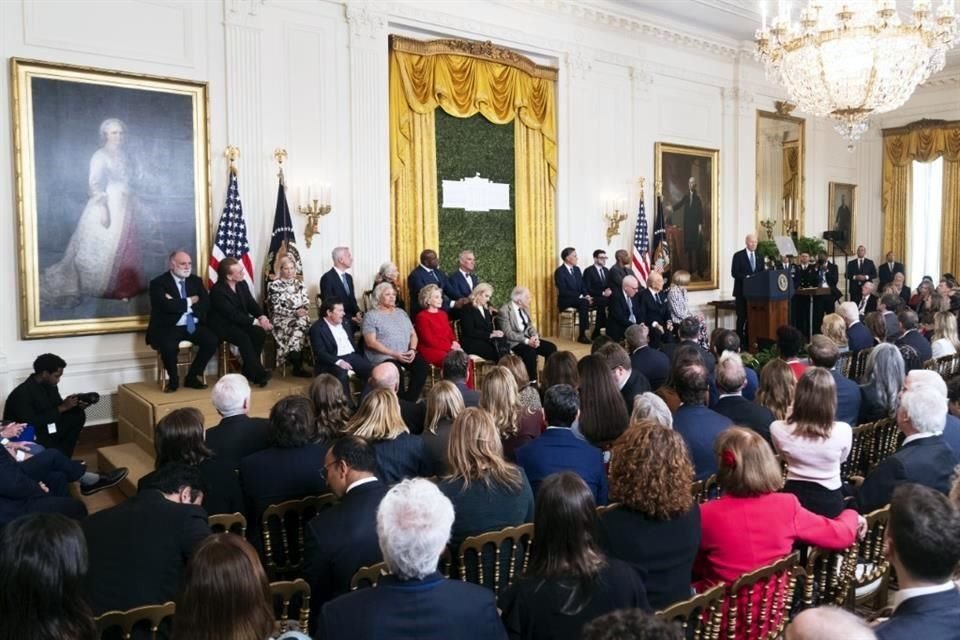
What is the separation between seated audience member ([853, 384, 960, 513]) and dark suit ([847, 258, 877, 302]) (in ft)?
42.9

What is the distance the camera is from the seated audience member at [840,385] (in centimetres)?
520

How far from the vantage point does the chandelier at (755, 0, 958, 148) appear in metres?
8.32

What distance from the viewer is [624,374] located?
5.44 meters

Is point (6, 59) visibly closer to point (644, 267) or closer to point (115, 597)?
point (115, 597)

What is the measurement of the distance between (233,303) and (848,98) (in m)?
7.34

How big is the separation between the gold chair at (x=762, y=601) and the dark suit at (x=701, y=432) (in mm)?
1475

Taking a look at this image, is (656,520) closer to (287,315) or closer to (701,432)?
(701,432)

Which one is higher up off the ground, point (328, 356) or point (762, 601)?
point (328, 356)

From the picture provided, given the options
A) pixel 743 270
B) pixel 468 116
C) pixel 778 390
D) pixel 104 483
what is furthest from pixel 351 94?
pixel 743 270

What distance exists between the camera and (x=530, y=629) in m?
2.22

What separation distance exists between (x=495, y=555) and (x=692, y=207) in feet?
38.0

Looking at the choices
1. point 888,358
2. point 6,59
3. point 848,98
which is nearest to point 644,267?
point 848,98

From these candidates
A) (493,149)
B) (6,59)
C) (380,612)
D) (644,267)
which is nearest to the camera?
(380,612)

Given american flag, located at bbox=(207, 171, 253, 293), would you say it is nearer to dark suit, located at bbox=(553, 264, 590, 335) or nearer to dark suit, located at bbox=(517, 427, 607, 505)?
dark suit, located at bbox=(553, 264, 590, 335)
